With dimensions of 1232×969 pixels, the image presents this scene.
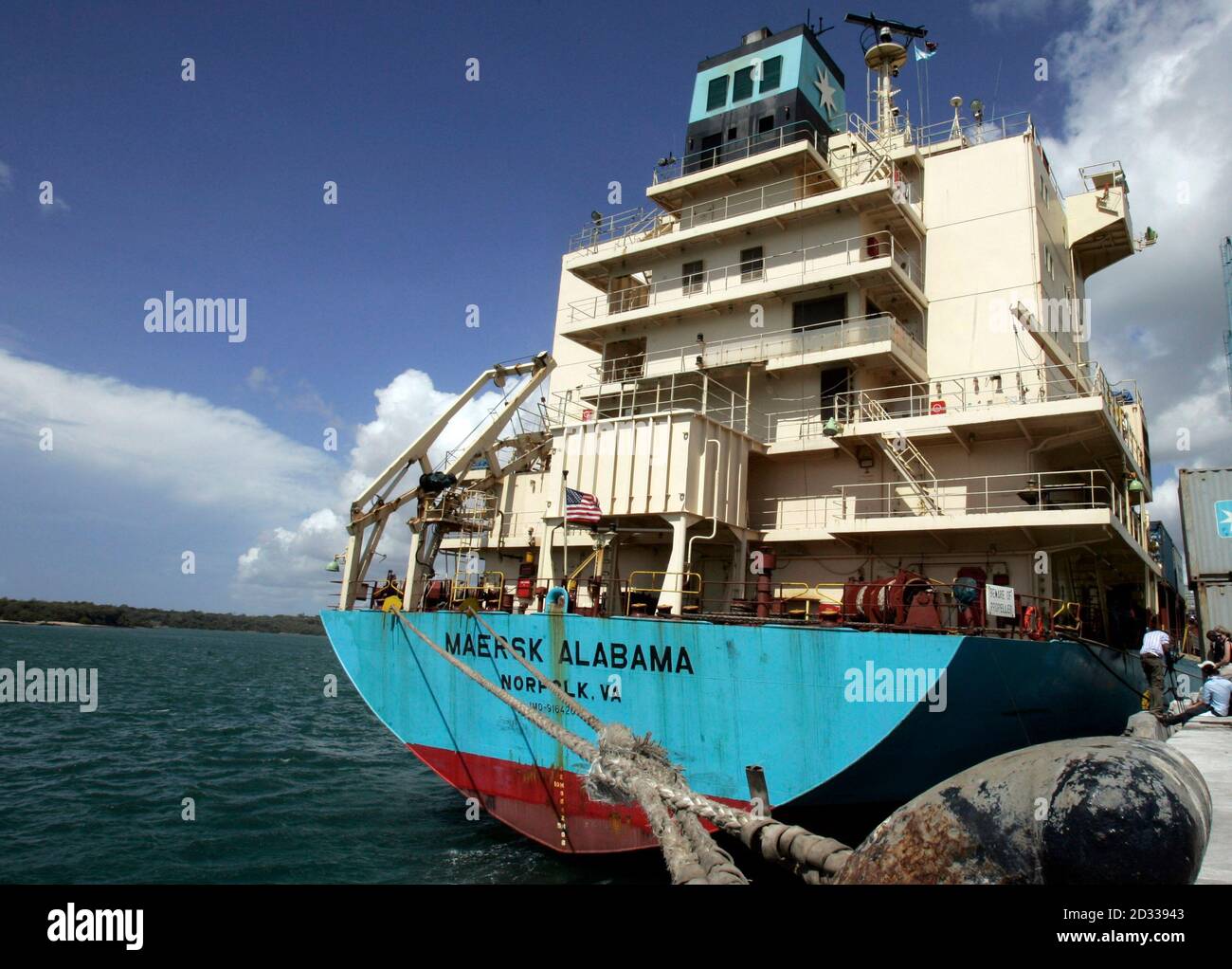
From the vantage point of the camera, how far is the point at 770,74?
64.8 ft

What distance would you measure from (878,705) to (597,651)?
4.44 metres

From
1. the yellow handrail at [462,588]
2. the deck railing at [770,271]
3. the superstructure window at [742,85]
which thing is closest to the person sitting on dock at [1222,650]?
the deck railing at [770,271]

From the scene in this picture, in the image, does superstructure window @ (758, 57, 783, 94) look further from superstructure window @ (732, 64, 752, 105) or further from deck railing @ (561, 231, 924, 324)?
deck railing @ (561, 231, 924, 324)

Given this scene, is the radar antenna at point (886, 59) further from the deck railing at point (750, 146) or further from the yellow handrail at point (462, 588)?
the yellow handrail at point (462, 588)

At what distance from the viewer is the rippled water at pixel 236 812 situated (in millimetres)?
11352

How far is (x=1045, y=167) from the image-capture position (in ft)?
60.2

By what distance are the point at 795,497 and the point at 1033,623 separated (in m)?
5.87

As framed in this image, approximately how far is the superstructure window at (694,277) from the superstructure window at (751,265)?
100cm

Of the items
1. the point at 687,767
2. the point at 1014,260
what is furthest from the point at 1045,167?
the point at 687,767

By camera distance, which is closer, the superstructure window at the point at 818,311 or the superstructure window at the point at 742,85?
the superstructure window at the point at 818,311

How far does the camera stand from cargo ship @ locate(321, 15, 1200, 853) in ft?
34.7

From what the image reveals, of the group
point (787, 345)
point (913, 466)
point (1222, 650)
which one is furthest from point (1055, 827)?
point (1222, 650)

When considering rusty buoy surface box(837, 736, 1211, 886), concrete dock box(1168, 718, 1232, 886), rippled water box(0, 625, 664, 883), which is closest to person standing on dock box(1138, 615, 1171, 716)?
concrete dock box(1168, 718, 1232, 886)
